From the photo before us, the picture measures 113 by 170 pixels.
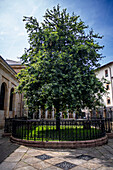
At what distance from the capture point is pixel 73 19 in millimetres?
10781

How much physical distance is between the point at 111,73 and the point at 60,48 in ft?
72.7

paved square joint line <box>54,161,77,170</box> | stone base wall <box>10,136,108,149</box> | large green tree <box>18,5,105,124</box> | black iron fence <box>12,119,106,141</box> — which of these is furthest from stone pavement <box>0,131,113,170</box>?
large green tree <box>18,5,105,124</box>

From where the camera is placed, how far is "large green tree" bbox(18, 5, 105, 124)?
836cm

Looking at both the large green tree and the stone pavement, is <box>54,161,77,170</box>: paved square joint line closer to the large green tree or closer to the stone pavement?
the stone pavement

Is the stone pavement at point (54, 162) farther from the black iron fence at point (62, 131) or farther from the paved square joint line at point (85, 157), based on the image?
the black iron fence at point (62, 131)

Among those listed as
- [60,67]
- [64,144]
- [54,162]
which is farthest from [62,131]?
[60,67]

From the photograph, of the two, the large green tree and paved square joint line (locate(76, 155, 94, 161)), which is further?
the large green tree

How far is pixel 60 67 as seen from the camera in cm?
865

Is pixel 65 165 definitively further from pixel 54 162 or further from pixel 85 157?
pixel 85 157

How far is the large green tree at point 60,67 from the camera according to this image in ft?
27.4

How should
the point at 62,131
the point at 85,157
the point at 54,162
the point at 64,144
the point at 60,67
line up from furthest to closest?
the point at 60,67
the point at 64,144
the point at 62,131
the point at 85,157
the point at 54,162

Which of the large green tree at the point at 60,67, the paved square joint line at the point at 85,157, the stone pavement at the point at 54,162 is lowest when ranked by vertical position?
the paved square joint line at the point at 85,157

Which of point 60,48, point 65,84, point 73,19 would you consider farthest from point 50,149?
point 73,19

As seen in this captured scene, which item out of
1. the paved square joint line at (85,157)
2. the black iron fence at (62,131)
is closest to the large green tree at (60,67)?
the black iron fence at (62,131)
